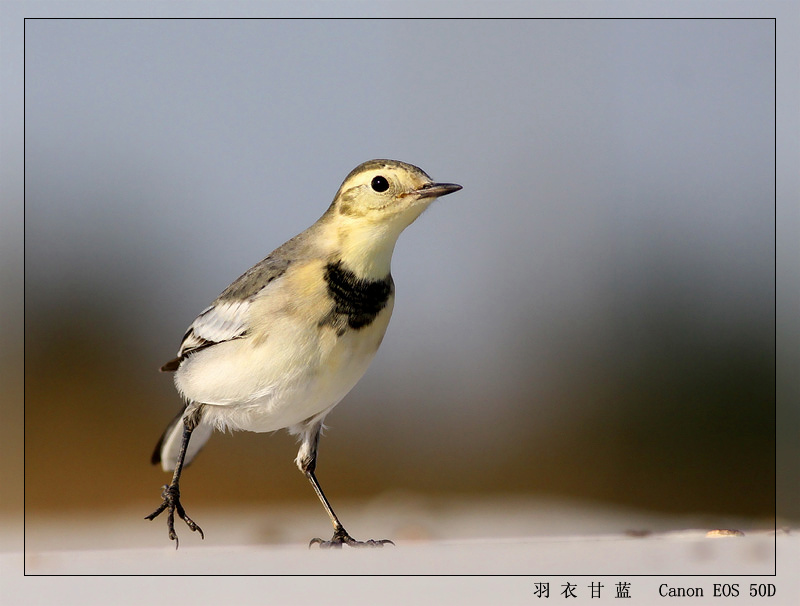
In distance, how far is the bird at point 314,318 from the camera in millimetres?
5215

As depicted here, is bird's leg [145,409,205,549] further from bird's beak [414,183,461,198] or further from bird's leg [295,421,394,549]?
bird's beak [414,183,461,198]

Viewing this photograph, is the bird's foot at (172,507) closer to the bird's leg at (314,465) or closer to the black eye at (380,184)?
the bird's leg at (314,465)

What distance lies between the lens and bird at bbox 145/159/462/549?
521cm

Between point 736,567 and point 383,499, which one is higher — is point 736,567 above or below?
above

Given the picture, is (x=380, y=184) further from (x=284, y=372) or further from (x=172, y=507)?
(x=172, y=507)

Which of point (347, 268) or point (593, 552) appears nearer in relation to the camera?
point (593, 552)

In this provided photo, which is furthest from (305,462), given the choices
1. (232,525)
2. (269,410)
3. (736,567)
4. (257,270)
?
(736,567)

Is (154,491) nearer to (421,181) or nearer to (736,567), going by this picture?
(421,181)

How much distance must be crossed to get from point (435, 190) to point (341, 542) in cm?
235

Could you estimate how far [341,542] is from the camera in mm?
5730

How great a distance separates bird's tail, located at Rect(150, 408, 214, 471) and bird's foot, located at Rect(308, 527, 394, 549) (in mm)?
1106

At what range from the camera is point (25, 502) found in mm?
6797

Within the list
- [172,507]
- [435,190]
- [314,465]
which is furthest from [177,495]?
[435,190]

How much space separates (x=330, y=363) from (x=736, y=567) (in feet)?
8.58
